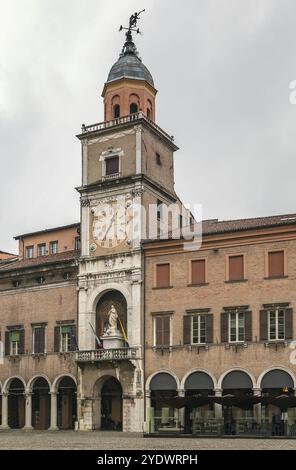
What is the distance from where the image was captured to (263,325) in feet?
162

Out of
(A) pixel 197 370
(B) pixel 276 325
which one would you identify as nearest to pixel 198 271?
(A) pixel 197 370

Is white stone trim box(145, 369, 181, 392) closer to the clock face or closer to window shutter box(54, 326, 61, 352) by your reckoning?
window shutter box(54, 326, 61, 352)

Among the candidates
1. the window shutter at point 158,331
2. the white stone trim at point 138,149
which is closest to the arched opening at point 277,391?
the window shutter at point 158,331

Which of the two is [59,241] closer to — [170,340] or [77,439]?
[170,340]

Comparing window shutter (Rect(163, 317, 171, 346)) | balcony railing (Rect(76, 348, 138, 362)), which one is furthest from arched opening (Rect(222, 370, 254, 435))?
balcony railing (Rect(76, 348, 138, 362))

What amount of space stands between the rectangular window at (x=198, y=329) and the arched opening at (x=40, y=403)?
42.3 feet

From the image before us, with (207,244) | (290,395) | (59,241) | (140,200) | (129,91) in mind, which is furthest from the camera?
(59,241)

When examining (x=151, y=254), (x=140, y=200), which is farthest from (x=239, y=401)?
(x=140, y=200)

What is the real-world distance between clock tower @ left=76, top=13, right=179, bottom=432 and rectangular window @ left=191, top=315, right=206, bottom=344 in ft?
12.6

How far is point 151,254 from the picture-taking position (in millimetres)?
54500

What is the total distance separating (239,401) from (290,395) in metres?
3.53

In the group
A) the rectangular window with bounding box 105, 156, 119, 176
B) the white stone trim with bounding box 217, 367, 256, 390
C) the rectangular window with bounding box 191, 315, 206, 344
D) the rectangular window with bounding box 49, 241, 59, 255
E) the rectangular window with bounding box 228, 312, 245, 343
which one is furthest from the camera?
the rectangular window with bounding box 49, 241, 59, 255

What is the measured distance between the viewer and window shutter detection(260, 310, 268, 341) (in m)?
49.0

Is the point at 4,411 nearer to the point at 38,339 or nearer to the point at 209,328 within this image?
the point at 38,339
